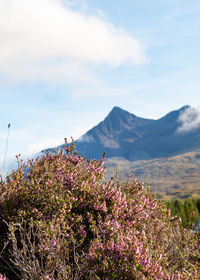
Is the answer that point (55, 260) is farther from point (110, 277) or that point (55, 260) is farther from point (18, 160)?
point (18, 160)

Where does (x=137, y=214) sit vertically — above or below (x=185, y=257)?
above

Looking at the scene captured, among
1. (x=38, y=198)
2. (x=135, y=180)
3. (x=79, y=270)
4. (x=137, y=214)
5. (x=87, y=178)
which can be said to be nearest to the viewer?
(x=79, y=270)

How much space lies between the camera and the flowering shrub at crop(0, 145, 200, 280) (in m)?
4.51

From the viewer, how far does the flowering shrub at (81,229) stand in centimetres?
451

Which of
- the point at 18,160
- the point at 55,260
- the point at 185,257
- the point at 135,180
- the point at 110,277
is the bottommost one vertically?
the point at 185,257

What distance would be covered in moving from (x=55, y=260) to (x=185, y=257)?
10.7 ft

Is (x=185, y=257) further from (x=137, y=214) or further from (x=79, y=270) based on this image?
(x=79, y=270)

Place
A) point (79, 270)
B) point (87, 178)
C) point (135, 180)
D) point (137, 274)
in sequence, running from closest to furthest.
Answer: point (137, 274)
point (79, 270)
point (87, 178)
point (135, 180)

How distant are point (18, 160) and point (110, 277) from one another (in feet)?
11.9

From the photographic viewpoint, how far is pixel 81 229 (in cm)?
546

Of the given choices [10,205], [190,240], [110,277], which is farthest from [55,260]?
[190,240]

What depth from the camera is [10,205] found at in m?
5.93

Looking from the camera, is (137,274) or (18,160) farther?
(18,160)

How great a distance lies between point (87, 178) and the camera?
6.72m
